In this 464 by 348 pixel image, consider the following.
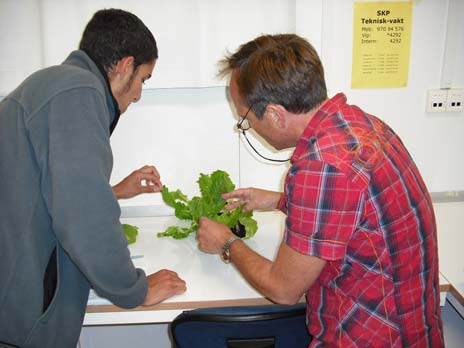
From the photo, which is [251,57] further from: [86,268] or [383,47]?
[383,47]

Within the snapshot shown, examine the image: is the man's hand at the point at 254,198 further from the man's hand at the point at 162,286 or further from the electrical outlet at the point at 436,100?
the electrical outlet at the point at 436,100

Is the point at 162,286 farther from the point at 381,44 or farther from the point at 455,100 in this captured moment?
the point at 455,100

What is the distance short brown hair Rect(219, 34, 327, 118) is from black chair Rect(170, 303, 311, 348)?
1.64 ft

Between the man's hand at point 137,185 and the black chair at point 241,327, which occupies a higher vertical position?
the man's hand at point 137,185

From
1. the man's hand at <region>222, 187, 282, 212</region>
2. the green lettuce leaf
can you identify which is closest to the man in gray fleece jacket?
the green lettuce leaf

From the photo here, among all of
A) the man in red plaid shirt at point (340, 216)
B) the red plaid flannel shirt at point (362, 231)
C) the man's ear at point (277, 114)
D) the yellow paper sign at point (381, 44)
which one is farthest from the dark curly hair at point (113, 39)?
the yellow paper sign at point (381, 44)

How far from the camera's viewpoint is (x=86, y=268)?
0.93 meters

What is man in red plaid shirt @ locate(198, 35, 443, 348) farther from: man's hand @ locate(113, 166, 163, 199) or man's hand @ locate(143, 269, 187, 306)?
man's hand @ locate(113, 166, 163, 199)

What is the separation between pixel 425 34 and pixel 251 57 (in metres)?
1.13

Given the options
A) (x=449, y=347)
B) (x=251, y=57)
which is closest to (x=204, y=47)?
(x=251, y=57)

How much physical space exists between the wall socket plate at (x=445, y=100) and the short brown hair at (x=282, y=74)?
1076 mm

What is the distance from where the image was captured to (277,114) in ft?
3.29

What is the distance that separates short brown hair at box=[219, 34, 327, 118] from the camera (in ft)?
3.06

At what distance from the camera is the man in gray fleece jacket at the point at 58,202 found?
87 centimetres
